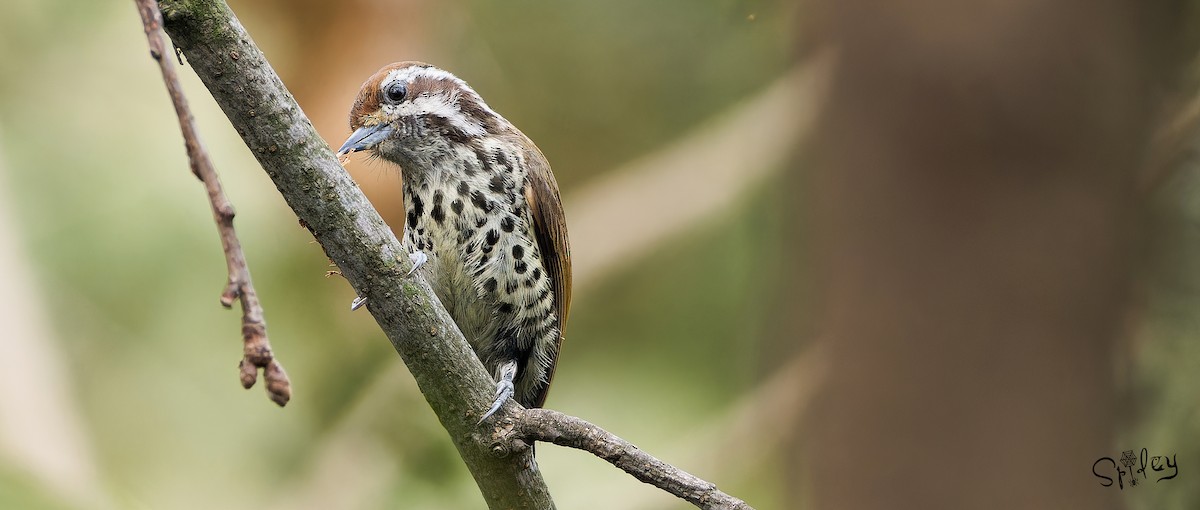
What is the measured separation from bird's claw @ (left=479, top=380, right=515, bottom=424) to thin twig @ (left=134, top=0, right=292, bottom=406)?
81cm

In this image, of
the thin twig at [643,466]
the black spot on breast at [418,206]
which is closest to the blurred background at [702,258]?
the black spot on breast at [418,206]

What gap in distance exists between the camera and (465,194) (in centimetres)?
172

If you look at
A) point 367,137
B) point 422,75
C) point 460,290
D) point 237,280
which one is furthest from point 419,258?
point 237,280

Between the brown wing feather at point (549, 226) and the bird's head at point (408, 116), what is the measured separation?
14 cm

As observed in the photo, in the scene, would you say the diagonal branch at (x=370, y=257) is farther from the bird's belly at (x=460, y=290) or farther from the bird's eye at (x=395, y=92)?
the bird's eye at (x=395, y=92)

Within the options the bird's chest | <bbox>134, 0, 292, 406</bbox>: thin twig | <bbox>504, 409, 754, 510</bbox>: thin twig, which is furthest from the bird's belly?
<bbox>134, 0, 292, 406</bbox>: thin twig

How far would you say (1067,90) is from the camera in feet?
7.97

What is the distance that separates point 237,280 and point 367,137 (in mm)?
1063

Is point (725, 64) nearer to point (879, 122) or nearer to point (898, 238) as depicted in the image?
point (879, 122)

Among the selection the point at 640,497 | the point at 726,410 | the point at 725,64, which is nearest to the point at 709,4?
the point at 725,64

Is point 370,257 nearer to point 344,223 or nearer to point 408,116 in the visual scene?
point 344,223

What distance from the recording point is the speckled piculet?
5.64 ft

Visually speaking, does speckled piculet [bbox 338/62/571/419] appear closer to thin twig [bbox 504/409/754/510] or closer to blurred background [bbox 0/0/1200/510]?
thin twig [bbox 504/409/754/510]

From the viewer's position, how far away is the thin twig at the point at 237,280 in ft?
2.16
